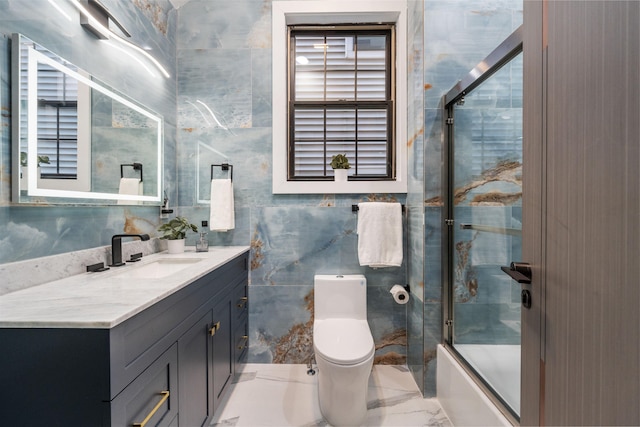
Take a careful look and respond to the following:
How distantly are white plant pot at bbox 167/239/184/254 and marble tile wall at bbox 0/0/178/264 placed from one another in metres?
0.13

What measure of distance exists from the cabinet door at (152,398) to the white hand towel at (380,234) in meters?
1.27

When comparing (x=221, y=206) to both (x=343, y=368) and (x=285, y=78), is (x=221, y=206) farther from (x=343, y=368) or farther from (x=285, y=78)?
(x=343, y=368)

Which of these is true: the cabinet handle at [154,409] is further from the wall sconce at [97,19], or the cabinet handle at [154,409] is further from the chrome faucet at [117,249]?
the wall sconce at [97,19]

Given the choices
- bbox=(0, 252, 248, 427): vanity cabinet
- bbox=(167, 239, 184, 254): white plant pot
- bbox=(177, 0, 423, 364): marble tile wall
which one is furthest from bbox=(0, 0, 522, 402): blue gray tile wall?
bbox=(0, 252, 248, 427): vanity cabinet

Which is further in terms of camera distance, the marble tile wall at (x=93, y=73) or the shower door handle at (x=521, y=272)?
the marble tile wall at (x=93, y=73)

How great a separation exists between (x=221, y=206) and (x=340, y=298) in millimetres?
1049

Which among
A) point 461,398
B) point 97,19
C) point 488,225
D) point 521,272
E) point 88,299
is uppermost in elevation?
point 97,19

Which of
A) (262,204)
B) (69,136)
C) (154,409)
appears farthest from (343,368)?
(69,136)

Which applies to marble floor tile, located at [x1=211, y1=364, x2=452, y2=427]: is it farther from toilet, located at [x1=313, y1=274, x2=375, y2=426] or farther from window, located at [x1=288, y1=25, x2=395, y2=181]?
window, located at [x1=288, y1=25, x2=395, y2=181]

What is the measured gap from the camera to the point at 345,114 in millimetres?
2197

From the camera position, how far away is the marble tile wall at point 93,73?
0.99m

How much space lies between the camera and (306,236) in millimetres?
2078

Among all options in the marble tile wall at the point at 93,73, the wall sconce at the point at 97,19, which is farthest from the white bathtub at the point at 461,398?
the wall sconce at the point at 97,19

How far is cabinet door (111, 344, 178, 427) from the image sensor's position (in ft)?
2.48
